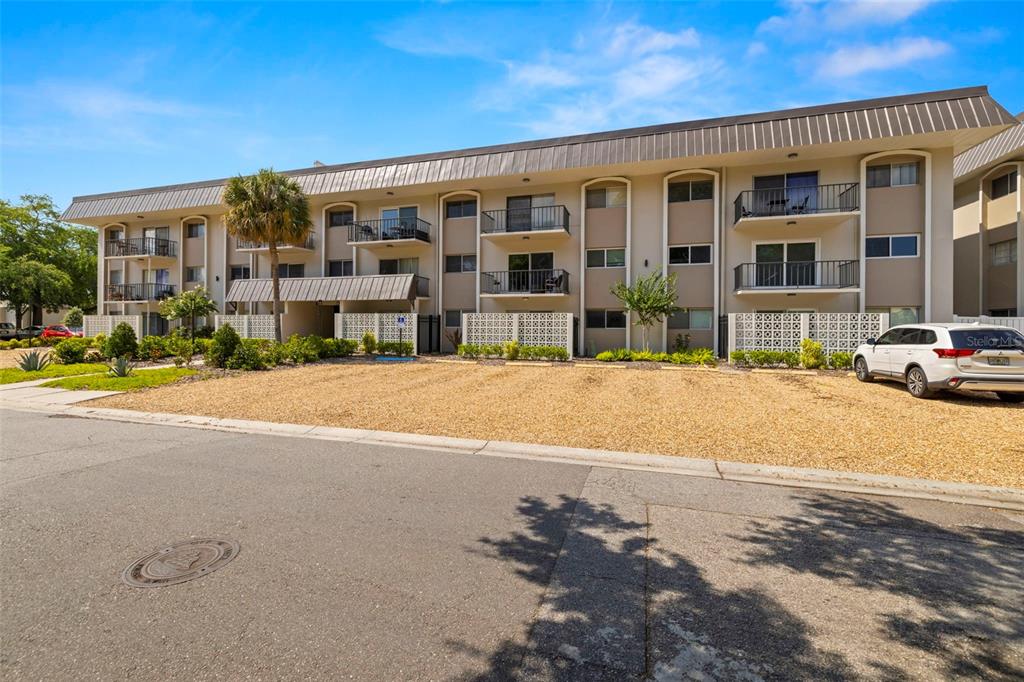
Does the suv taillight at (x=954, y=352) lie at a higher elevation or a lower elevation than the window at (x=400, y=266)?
lower

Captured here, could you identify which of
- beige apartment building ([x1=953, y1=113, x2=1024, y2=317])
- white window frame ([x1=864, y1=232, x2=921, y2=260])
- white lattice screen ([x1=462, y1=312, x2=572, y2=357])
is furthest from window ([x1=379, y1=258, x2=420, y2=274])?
beige apartment building ([x1=953, y1=113, x2=1024, y2=317])

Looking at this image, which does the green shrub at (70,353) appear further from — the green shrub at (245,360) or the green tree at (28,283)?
the green tree at (28,283)

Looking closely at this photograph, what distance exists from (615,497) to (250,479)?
14.1 feet

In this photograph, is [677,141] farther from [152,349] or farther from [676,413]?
[152,349]

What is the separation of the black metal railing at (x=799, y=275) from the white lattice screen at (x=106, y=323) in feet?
114

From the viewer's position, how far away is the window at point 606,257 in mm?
22266

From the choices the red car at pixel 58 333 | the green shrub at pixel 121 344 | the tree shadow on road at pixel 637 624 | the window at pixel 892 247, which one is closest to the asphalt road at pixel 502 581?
the tree shadow on road at pixel 637 624

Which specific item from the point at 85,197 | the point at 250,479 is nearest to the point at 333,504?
the point at 250,479

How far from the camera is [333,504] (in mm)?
4816

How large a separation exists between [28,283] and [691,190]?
155 feet

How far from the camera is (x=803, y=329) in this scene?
17547 mm

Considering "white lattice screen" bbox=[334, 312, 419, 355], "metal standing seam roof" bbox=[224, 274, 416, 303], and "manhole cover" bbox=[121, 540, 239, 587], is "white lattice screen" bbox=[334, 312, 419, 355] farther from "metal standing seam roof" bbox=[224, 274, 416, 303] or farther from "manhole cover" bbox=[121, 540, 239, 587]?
"manhole cover" bbox=[121, 540, 239, 587]

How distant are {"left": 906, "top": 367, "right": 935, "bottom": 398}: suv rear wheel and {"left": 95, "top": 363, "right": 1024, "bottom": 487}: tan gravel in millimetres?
226

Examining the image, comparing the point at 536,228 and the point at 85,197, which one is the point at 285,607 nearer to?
the point at 536,228
